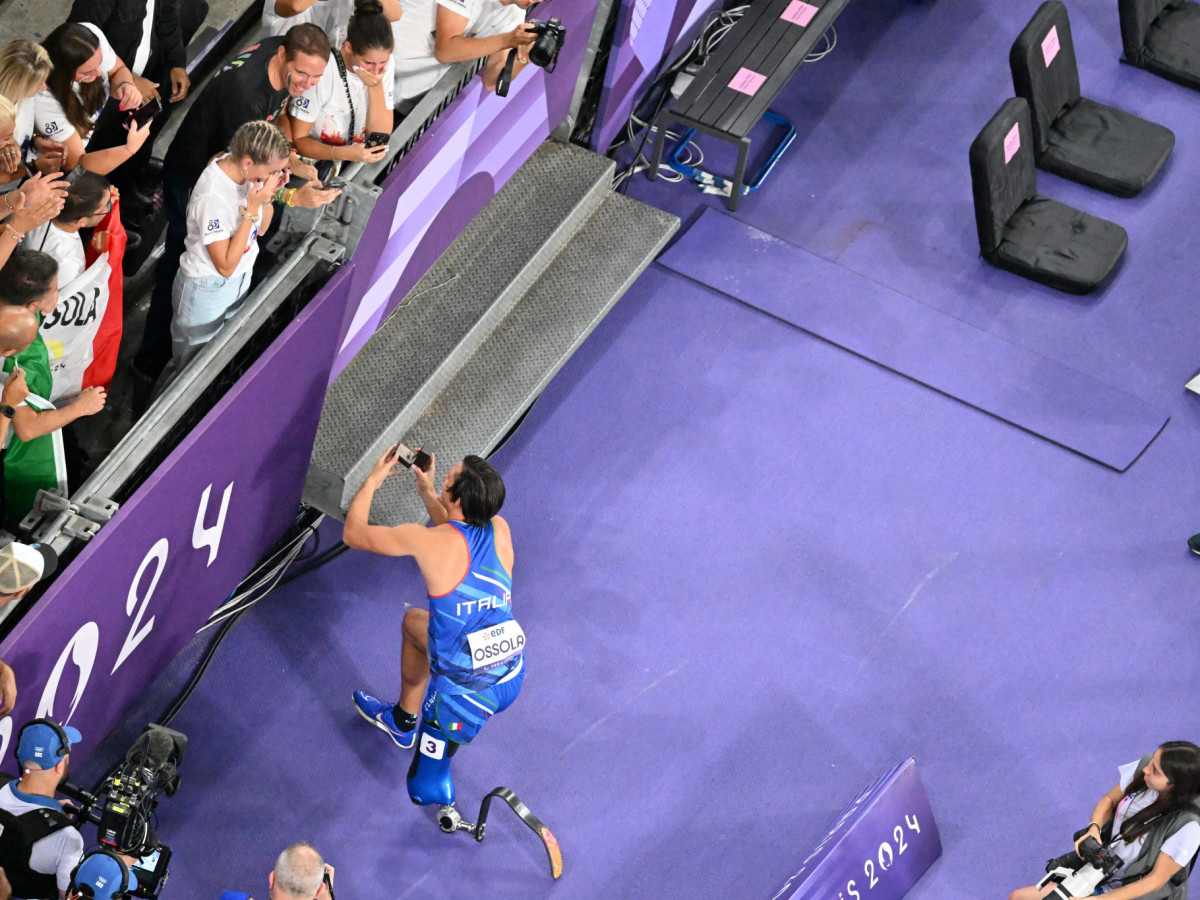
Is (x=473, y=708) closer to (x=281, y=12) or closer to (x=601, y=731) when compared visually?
(x=601, y=731)

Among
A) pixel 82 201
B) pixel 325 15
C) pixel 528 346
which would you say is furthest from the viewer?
pixel 528 346

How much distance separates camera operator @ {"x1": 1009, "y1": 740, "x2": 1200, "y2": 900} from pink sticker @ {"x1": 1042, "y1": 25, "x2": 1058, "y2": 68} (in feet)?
14.1

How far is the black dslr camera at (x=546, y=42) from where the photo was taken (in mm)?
6094

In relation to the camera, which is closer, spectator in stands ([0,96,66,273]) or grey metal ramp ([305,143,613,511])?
spectator in stands ([0,96,66,273])

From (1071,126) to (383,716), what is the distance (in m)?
5.31

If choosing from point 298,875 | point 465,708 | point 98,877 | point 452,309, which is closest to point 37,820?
point 98,877

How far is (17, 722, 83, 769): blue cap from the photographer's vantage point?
448cm

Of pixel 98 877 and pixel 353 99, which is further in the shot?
pixel 353 99

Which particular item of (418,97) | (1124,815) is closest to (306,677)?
(418,97)

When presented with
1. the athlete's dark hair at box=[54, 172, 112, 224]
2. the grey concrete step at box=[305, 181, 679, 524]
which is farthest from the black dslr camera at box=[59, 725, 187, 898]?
the athlete's dark hair at box=[54, 172, 112, 224]

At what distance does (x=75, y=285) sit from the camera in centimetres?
504

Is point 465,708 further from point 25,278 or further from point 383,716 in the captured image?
point 25,278

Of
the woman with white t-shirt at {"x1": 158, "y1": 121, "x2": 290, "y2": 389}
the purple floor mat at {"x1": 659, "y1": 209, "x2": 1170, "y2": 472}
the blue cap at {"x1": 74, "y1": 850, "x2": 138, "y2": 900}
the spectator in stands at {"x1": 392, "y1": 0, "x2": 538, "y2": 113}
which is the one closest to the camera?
the blue cap at {"x1": 74, "y1": 850, "x2": 138, "y2": 900}

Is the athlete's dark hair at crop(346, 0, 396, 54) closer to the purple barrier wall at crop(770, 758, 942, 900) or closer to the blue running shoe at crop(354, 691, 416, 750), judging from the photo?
the blue running shoe at crop(354, 691, 416, 750)
